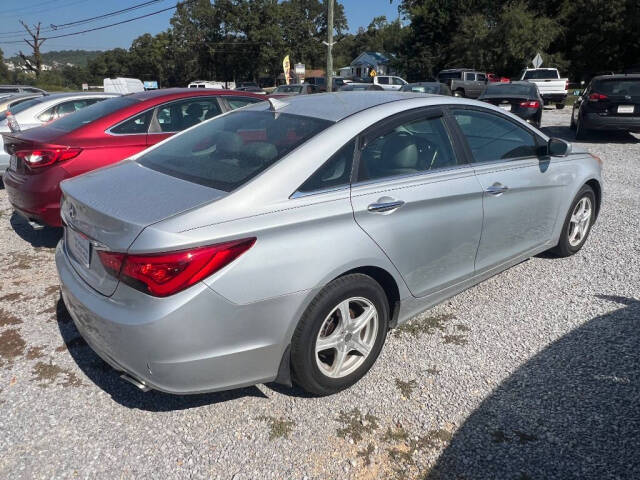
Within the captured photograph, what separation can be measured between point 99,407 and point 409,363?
5.90 feet

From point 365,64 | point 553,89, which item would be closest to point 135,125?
point 553,89

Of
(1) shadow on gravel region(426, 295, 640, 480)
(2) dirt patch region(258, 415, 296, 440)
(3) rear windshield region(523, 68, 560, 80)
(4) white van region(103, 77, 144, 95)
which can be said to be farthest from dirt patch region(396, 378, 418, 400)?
(4) white van region(103, 77, 144, 95)

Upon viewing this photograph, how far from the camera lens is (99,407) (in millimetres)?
2740

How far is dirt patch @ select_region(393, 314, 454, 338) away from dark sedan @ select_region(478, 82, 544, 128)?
34.4ft

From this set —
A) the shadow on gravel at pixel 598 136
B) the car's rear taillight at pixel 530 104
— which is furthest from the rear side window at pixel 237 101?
the shadow on gravel at pixel 598 136

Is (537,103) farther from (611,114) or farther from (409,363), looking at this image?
(409,363)

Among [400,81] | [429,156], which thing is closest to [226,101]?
[429,156]

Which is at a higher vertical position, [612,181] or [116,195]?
[116,195]

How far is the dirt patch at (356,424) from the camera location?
255 centimetres

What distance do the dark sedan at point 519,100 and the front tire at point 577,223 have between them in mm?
8629

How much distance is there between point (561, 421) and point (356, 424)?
1.06 meters

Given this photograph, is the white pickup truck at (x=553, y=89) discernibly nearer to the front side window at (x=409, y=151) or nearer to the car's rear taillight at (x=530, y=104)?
the car's rear taillight at (x=530, y=104)

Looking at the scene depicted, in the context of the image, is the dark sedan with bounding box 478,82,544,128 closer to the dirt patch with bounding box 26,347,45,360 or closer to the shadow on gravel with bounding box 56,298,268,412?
the shadow on gravel with bounding box 56,298,268,412

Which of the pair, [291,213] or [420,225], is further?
[420,225]
